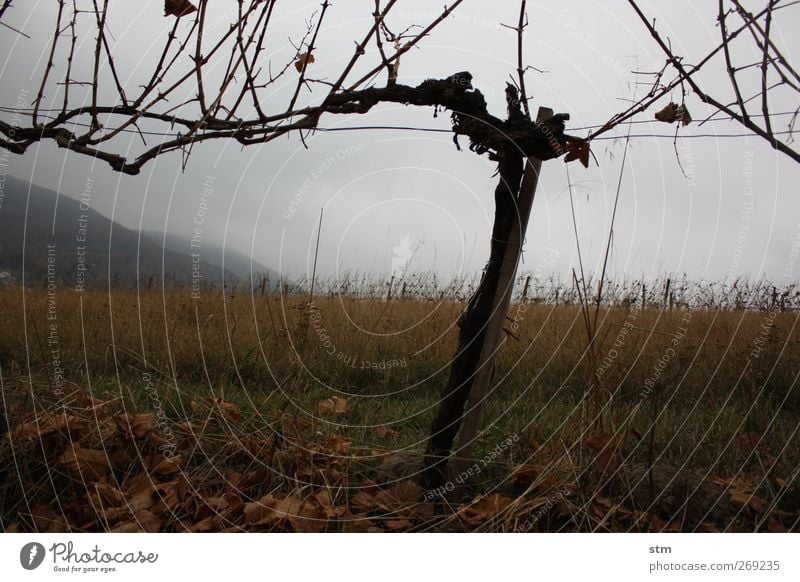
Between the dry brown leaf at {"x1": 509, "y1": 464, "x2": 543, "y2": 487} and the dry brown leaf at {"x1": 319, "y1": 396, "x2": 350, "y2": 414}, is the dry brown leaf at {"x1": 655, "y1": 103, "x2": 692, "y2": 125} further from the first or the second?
the dry brown leaf at {"x1": 319, "y1": 396, "x2": 350, "y2": 414}

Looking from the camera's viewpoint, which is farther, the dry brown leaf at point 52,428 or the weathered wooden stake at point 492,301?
the dry brown leaf at point 52,428

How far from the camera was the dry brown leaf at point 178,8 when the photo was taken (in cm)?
170

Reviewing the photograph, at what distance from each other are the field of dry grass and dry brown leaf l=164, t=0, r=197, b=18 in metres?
1.17

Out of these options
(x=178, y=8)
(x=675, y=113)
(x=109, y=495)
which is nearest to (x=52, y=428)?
(x=109, y=495)

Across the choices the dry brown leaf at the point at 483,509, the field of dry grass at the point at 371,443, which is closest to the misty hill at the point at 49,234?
the field of dry grass at the point at 371,443

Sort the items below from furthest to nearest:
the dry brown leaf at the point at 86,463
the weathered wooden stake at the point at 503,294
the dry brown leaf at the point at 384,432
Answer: the dry brown leaf at the point at 384,432, the dry brown leaf at the point at 86,463, the weathered wooden stake at the point at 503,294

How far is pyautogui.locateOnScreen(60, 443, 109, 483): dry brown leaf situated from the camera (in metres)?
2.09

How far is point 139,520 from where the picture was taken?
189 centimetres

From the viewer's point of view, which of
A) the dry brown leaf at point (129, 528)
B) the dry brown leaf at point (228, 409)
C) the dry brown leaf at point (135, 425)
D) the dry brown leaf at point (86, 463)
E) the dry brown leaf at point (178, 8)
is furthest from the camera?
the dry brown leaf at point (228, 409)
